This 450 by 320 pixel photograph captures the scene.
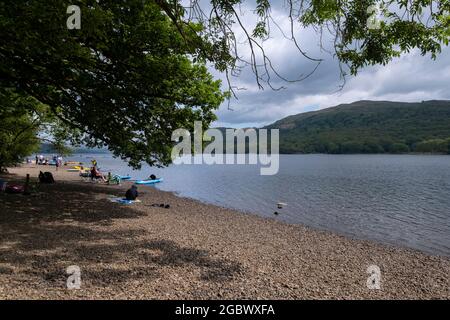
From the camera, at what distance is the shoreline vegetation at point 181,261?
Answer: 31.8ft

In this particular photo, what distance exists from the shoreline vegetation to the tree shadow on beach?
0.11ft

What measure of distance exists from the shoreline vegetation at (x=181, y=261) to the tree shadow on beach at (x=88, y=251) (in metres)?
0.03

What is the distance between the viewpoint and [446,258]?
19.4 m

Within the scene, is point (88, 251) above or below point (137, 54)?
below

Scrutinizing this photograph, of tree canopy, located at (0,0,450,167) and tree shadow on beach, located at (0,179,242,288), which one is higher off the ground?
tree canopy, located at (0,0,450,167)

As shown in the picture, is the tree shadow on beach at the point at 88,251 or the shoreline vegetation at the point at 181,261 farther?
the tree shadow on beach at the point at 88,251

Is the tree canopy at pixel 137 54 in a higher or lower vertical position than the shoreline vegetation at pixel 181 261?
higher

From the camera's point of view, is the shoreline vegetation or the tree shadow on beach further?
the tree shadow on beach

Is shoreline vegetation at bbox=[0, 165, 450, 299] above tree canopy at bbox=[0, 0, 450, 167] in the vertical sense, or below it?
below

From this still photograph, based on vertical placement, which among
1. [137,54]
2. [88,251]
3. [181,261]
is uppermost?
[137,54]

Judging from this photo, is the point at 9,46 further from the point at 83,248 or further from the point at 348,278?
the point at 348,278

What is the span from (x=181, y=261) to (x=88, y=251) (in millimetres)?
3389

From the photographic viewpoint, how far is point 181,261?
1262cm

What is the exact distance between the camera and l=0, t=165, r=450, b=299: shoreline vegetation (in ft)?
31.8
